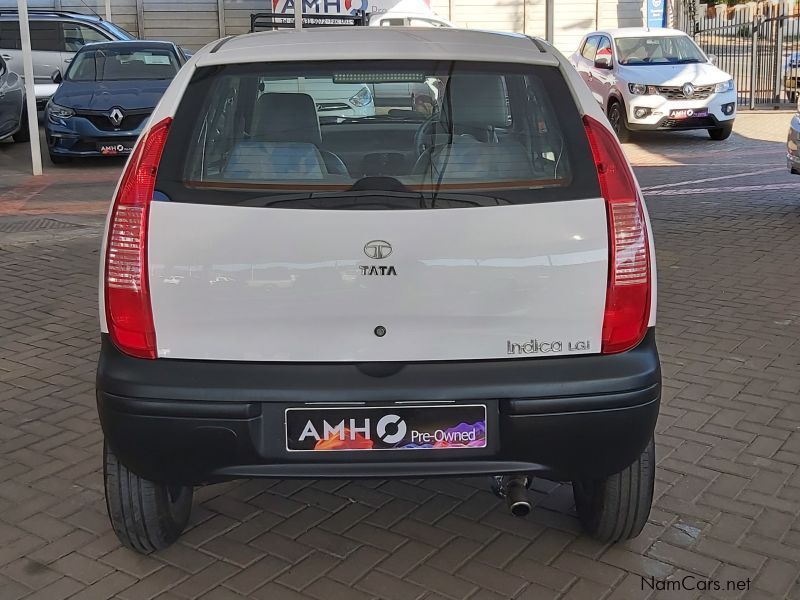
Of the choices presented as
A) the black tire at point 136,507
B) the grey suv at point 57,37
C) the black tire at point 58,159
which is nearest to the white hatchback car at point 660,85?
the black tire at point 58,159

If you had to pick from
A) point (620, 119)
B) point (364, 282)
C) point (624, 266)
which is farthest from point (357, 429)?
point (620, 119)

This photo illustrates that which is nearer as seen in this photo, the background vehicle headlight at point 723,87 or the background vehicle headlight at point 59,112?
the background vehicle headlight at point 59,112

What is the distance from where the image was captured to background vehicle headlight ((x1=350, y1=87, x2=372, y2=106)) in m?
3.68

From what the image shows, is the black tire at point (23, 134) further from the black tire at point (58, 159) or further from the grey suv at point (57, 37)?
the black tire at point (58, 159)

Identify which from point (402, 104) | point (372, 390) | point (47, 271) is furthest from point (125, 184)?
point (47, 271)

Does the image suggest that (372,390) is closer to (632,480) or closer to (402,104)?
(632,480)

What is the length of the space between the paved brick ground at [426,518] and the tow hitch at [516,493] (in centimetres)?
24

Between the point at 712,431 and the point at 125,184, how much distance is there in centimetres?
268

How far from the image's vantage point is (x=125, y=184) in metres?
3.05

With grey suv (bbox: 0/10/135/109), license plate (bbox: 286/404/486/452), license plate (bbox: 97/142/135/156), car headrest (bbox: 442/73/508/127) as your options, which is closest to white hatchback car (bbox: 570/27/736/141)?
license plate (bbox: 97/142/135/156)

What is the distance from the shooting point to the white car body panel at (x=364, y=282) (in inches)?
115

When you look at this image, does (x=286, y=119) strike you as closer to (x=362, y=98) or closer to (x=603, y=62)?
(x=362, y=98)

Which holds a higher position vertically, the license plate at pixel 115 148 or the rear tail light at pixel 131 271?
the rear tail light at pixel 131 271

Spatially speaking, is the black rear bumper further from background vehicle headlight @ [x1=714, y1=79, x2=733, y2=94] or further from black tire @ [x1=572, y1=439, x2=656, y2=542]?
background vehicle headlight @ [x1=714, y1=79, x2=733, y2=94]
